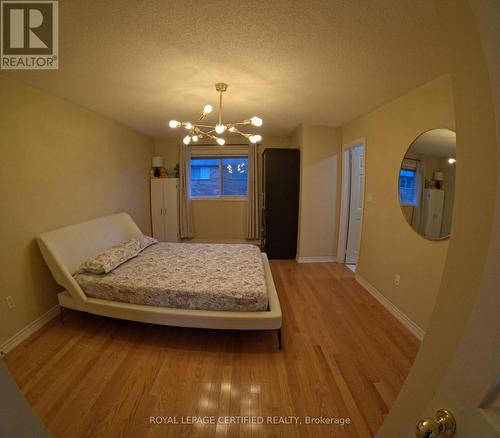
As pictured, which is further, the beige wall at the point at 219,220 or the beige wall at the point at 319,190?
the beige wall at the point at 219,220

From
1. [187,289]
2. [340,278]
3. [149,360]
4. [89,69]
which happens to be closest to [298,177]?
[340,278]

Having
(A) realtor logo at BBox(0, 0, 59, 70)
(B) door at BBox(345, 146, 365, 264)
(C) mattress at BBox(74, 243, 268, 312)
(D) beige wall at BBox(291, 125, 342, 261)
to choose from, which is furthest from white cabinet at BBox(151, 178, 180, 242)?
(B) door at BBox(345, 146, 365, 264)

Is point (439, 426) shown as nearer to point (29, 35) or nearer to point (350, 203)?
point (29, 35)

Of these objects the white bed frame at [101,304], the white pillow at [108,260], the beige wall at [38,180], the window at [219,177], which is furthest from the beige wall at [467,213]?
the window at [219,177]

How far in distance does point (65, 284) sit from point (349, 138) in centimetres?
410

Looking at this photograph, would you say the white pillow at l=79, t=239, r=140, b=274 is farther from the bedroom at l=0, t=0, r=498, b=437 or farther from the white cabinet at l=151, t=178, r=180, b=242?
the white cabinet at l=151, t=178, r=180, b=242

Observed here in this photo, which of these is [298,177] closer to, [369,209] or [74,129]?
[369,209]

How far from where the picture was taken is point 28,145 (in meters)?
1.97

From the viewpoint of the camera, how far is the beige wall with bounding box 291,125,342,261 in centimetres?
354

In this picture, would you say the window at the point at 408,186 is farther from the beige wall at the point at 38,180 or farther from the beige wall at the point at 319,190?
the beige wall at the point at 38,180

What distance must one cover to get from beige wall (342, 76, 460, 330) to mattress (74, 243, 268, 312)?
153cm

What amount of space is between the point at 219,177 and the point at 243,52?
3.29 m

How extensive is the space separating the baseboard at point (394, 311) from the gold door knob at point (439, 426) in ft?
5.54

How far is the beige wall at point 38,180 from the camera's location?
1.81 metres
